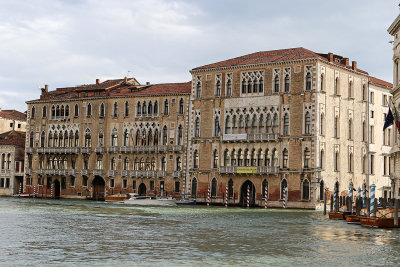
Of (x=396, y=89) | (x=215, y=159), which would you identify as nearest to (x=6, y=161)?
(x=215, y=159)

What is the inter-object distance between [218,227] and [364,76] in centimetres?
2843

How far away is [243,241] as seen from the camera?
19.9m

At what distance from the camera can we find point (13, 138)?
64.4m

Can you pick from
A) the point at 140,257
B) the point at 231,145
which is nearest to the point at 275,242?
the point at 140,257

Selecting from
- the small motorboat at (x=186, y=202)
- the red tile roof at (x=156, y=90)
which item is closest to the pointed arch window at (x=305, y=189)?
the small motorboat at (x=186, y=202)

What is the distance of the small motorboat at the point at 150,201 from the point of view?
4691cm

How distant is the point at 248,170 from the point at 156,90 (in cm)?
1215

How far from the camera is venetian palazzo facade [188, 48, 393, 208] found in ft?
149

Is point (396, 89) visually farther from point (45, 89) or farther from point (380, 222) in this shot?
point (45, 89)

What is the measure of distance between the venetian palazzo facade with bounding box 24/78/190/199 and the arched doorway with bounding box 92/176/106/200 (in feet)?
0.29

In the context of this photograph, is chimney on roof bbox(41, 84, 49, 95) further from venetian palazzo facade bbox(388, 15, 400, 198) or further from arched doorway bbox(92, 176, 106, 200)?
venetian palazzo facade bbox(388, 15, 400, 198)

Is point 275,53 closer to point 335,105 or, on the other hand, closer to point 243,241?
point 335,105

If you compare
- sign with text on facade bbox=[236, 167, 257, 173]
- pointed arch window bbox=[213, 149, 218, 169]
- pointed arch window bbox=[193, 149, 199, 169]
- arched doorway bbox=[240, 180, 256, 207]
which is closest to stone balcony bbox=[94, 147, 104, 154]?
pointed arch window bbox=[193, 149, 199, 169]

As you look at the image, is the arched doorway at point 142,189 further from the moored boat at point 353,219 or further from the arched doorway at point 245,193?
the moored boat at point 353,219
